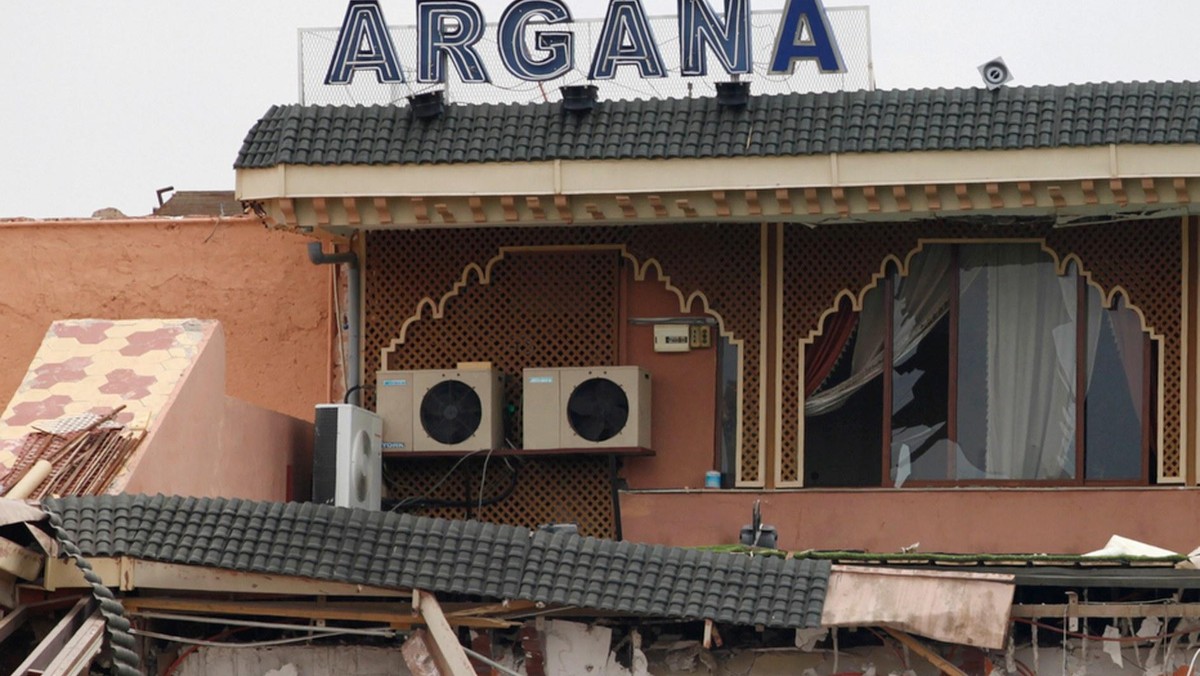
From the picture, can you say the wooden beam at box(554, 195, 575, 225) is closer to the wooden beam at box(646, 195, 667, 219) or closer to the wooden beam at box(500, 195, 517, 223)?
the wooden beam at box(500, 195, 517, 223)

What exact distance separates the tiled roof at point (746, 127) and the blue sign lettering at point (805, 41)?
9.6 inches

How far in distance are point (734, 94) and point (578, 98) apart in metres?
1.03

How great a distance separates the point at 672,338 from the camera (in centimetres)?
1883

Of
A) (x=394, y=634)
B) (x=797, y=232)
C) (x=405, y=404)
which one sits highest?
(x=797, y=232)

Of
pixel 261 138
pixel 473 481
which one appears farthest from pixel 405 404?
pixel 261 138

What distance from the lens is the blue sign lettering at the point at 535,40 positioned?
1812cm

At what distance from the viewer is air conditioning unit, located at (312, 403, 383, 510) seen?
17.9 m

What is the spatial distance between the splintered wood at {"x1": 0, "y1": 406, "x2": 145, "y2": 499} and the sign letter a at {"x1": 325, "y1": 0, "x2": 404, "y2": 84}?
3.02 metres

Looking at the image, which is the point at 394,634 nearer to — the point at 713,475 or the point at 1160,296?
the point at 713,475

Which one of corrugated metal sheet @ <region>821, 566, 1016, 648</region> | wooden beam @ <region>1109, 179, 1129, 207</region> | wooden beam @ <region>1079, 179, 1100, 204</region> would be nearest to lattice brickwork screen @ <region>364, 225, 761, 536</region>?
wooden beam @ <region>1079, 179, 1100, 204</region>

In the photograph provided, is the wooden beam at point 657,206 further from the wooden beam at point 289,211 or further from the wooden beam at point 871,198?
the wooden beam at point 289,211

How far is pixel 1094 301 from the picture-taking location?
60.3 feet

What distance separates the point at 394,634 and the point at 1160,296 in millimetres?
6270

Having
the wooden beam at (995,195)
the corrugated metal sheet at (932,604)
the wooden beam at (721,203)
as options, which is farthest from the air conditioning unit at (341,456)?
the corrugated metal sheet at (932,604)
